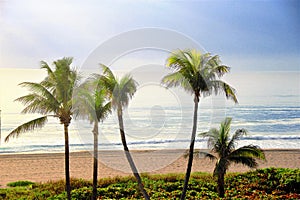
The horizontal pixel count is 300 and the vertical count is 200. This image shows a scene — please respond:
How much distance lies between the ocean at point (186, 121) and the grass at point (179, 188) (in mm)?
1847

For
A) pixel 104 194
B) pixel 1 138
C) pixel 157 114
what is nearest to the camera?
pixel 104 194

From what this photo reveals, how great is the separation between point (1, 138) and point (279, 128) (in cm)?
2752

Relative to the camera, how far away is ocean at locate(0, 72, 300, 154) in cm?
1961

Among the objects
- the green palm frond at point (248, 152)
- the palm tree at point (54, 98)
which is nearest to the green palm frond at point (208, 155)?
the green palm frond at point (248, 152)

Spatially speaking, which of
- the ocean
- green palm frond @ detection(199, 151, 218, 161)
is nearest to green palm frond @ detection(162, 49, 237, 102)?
the ocean

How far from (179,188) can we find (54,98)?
6.39 metres

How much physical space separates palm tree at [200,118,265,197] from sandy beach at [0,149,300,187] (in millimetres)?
4377

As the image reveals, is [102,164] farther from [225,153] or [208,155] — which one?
[225,153]

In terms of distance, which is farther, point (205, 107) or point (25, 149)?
point (205, 107)

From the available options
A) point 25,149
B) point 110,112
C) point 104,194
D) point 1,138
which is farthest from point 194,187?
point 1,138

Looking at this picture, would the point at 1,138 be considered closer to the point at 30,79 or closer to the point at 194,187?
the point at 30,79

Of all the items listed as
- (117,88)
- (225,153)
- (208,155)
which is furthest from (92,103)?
(225,153)

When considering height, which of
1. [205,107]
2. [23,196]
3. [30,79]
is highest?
[30,79]

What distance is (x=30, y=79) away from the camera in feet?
178
